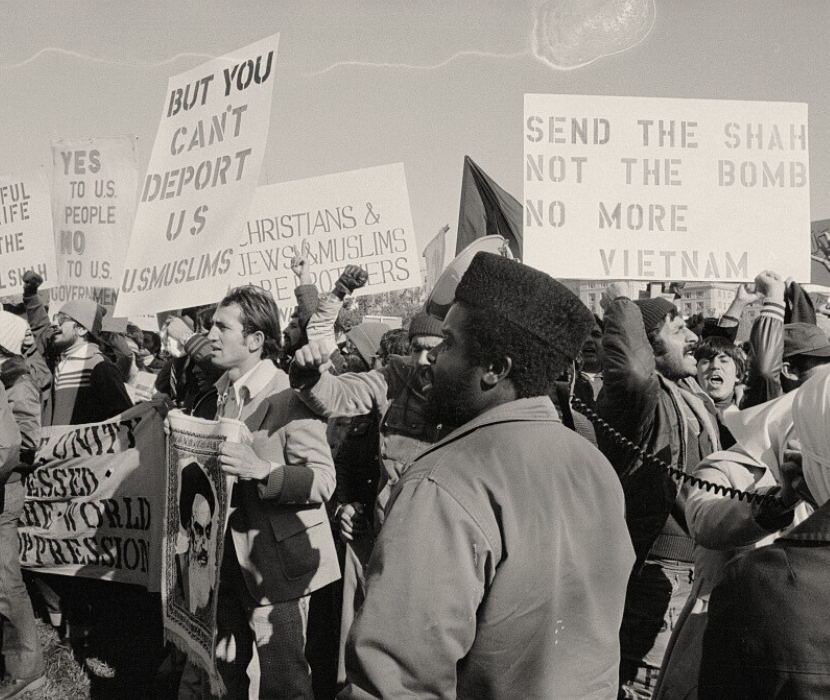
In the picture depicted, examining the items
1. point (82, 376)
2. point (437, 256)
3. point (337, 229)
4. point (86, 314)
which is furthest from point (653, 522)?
point (437, 256)

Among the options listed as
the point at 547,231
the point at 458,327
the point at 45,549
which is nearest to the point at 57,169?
the point at 45,549

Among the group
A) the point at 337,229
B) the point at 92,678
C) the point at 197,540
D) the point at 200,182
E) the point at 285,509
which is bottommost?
the point at 92,678

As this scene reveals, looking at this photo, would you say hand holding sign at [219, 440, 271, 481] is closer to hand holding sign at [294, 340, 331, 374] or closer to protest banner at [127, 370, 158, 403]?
hand holding sign at [294, 340, 331, 374]

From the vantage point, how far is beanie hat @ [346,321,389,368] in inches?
210

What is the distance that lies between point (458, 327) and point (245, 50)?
402cm

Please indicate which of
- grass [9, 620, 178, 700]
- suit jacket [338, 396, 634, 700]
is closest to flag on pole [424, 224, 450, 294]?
grass [9, 620, 178, 700]

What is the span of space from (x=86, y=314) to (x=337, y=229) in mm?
2837

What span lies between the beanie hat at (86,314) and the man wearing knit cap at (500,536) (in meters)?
4.80

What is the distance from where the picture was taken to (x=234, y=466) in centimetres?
336

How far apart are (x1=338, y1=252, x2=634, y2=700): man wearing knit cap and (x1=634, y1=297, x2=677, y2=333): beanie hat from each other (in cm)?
224

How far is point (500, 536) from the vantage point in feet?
5.36

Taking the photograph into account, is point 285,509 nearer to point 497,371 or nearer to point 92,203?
point 497,371

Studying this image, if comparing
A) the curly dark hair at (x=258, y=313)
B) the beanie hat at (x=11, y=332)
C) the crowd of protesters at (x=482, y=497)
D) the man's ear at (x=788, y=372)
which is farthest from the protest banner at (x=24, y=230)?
the man's ear at (x=788, y=372)

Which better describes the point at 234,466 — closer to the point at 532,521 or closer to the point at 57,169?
the point at 532,521
